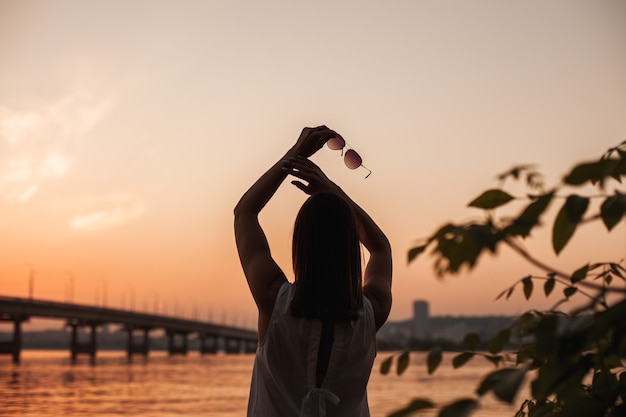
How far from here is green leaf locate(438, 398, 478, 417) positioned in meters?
0.87

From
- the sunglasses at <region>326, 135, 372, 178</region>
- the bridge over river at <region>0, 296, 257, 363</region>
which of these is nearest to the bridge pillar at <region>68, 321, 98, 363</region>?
the bridge over river at <region>0, 296, 257, 363</region>

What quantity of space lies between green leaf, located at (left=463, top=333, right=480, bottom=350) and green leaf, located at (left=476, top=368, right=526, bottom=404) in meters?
0.64

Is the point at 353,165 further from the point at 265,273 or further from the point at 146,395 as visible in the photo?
the point at 146,395

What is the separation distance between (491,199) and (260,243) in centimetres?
100

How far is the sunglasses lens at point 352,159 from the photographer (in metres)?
2.63

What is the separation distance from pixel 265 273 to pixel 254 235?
0.14m

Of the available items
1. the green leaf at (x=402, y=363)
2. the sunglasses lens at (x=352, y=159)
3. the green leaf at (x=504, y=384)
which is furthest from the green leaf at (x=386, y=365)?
the sunglasses lens at (x=352, y=159)

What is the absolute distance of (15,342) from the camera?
87375 millimetres

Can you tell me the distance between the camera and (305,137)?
2482 millimetres

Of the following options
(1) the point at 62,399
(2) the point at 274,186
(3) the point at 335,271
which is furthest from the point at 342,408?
(1) the point at 62,399

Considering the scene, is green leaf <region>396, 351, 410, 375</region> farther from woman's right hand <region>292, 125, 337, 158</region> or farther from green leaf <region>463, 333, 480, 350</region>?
woman's right hand <region>292, 125, 337, 158</region>

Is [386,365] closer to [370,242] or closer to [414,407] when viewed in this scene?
[414,407]

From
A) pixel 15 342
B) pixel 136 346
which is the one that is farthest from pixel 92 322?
pixel 136 346

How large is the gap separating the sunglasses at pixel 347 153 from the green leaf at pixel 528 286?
34.0 inches
